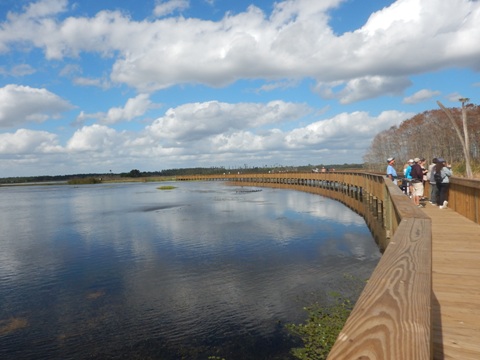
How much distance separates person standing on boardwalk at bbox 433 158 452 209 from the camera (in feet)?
38.7

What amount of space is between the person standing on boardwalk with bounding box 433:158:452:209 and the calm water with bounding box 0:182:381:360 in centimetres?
276

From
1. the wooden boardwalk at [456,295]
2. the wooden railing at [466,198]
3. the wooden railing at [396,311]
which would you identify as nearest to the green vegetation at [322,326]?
the wooden boardwalk at [456,295]

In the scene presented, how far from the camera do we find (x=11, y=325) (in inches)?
304

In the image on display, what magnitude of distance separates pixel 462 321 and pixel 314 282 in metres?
6.15

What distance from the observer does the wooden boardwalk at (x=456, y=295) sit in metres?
3.19

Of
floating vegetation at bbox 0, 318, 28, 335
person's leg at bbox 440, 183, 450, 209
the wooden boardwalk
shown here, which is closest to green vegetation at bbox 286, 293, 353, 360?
the wooden boardwalk

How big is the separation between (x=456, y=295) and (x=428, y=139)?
7686 cm

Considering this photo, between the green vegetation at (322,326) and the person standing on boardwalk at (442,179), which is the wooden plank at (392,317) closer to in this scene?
the green vegetation at (322,326)

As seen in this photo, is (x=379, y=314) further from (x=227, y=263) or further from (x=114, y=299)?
(x=227, y=263)

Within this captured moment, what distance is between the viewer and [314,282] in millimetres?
9703

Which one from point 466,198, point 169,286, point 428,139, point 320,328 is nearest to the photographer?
point 320,328

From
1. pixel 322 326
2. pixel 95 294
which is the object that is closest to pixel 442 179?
pixel 322 326

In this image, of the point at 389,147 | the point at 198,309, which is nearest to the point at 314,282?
the point at 198,309

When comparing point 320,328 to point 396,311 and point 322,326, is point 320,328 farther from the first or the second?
point 396,311
